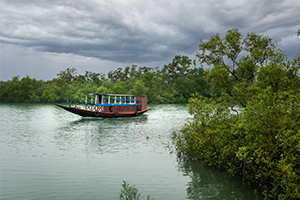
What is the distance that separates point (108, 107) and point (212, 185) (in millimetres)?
33450

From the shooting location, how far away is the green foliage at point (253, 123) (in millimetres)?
8070

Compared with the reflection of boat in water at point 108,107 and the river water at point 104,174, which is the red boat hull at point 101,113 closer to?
the reflection of boat in water at point 108,107

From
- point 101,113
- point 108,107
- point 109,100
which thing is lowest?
point 101,113

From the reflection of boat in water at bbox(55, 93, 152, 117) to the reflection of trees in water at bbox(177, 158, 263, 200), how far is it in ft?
94.3

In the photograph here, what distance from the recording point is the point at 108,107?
4256 cm

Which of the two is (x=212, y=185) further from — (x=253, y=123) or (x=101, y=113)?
(x=101, y=113)

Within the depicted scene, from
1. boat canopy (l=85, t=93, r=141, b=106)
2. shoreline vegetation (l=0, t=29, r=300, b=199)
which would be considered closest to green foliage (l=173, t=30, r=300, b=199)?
shoreline vegetation (l=0, t=29, r=300, b=199)

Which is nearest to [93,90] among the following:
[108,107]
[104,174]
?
[108,107]

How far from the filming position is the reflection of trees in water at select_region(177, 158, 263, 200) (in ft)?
31.2

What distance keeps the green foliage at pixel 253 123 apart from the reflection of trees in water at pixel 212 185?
17.9 inches

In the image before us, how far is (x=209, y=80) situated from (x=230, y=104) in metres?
2.89

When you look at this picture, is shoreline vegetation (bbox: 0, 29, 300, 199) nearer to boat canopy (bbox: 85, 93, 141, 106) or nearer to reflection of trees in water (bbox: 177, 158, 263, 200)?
reflection of trees in water (bbox: 177, 158, 263, 200)

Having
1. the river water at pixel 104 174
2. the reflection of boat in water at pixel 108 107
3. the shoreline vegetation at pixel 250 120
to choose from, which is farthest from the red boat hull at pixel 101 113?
the shoreline vegetation at pixel 250 120

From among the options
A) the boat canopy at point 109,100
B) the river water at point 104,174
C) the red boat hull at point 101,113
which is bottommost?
the river water at point 104,174
